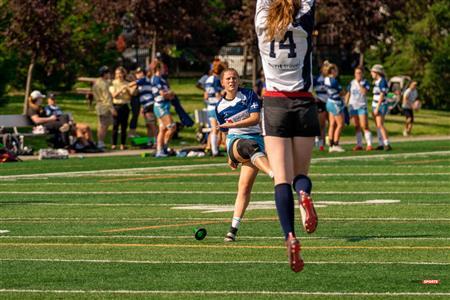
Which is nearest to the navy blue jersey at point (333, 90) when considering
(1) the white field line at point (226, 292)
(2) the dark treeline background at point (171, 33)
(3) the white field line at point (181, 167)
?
(3) the white field line at point (181, 167)

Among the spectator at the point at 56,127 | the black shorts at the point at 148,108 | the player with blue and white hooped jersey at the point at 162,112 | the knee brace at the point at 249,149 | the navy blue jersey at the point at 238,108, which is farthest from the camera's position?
the black shorts at the point at 148,108

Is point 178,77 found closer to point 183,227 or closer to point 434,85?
point 434,85

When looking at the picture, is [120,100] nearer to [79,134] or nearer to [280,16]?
[79,134]

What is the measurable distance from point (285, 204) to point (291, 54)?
1.08 metres

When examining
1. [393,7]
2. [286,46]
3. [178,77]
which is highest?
[286,46]

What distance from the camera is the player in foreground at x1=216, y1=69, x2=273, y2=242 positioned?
13305 mm

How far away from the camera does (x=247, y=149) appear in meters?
13.6

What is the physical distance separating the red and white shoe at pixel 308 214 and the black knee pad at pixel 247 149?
11.2 feet

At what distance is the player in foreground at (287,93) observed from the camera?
1025cm

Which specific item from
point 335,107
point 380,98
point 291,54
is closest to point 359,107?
point 335,107

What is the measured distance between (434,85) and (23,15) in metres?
18.6

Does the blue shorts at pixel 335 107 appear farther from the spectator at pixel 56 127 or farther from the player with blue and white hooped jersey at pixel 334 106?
the spectator at pixel 56 127

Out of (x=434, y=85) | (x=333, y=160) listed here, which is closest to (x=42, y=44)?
(x=333, y=160)

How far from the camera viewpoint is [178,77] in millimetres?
64938
